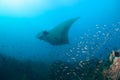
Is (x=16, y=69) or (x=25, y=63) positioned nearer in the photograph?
(x=16, y=69)

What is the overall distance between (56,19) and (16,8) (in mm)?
18887

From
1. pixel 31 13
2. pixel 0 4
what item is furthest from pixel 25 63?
pixel 0 4

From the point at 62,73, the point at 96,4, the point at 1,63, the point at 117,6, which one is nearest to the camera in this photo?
the point at 62,73

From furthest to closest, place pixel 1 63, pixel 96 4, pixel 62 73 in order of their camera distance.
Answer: pixel 96 4
pixel 1 63
pixel 62 73

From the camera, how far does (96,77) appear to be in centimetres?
602

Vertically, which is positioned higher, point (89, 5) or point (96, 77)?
point (89, 5)

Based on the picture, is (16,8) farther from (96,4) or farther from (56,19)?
(96,4)

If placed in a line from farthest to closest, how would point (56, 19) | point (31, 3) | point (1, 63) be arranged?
point (56, 19) < point (31, 3) < point (1, 63)

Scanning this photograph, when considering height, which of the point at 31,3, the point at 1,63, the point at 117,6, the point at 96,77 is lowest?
the point at 96,77

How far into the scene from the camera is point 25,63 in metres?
10.4

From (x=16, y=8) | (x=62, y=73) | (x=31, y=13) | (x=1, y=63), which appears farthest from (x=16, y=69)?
(x=31, y=13)

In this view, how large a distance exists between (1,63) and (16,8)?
42868 millimetres

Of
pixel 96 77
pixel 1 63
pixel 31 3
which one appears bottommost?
pixel 96 77

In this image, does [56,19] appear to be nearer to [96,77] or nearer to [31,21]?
[31,21]
